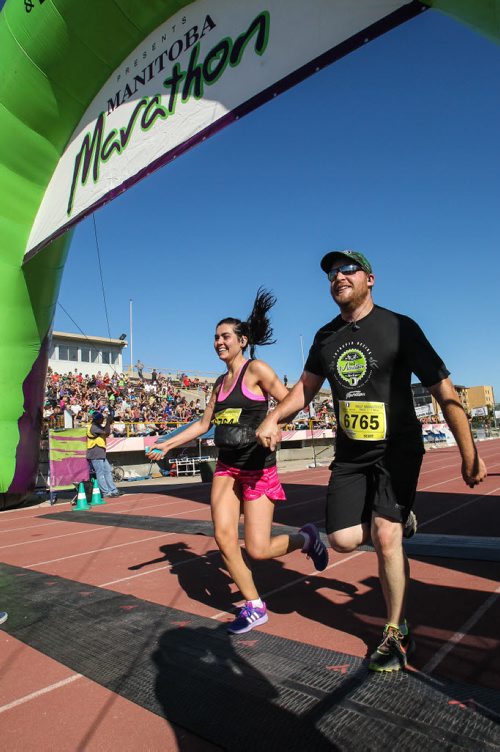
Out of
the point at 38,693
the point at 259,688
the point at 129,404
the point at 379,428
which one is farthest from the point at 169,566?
the point at 129,404

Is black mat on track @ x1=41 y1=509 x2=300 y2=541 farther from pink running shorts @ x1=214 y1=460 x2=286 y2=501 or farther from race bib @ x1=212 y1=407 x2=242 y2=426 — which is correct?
race bib @ x1=212 y1=407 x2=242 y2=426

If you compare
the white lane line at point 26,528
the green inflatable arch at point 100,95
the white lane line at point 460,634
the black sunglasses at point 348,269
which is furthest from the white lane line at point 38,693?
the white lane line at point 26,528

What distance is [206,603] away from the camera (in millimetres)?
3568

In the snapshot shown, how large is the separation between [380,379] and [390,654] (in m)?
1.31

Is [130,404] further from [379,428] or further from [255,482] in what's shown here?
[379,428]

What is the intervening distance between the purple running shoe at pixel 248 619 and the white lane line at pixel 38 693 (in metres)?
0.87

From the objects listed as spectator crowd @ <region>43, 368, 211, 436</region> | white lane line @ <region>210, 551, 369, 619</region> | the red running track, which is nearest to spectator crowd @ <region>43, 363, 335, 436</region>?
spectator crowd @ <region>43, 368, 211, 436</region>

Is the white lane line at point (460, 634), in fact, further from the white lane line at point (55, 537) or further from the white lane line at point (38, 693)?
the white lane line at point (55, 537)

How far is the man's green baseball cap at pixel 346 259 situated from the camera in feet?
8.71

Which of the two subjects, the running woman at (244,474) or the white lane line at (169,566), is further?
the white lane line at (169,566)

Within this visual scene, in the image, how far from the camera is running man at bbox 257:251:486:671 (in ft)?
7.89

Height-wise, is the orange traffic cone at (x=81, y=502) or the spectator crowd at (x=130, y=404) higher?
the spectator crowd at (x=130, y=404)

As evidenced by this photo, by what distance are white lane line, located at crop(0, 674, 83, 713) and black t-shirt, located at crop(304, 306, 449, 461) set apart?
179 centimetres

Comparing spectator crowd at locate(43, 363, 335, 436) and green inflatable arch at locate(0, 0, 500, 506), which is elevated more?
green inflatable arch at locate(0, 0, 500, 506)
